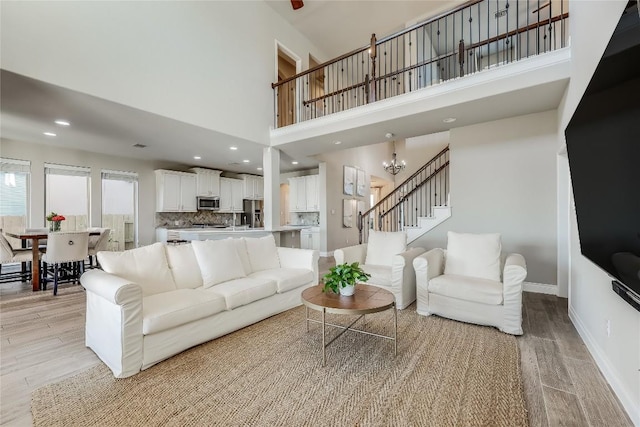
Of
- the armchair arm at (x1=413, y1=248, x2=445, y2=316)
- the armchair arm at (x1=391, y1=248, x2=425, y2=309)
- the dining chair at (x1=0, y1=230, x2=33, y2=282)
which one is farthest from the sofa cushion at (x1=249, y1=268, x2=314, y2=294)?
the dining chair at (x1=0, y1=230, x2=33, y2=282)

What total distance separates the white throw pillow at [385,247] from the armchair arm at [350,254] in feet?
0.30

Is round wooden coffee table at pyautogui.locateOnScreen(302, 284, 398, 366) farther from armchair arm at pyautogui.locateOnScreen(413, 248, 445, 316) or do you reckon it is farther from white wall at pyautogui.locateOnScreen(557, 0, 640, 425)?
white wall at pyautogui.locateOnScreen(557, 0, 640, 425)

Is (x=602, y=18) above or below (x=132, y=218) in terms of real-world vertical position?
above

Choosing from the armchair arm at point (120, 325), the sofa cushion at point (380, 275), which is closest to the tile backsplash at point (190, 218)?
the armchair arm at point (120, 325)

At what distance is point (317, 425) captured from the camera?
1572 millimetres

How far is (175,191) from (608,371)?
25.8 ft

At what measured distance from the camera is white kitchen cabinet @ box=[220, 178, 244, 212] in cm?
816

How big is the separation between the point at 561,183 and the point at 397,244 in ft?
7.53

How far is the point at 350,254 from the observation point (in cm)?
398

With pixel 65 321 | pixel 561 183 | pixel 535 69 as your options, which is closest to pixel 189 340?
pixel 65 321

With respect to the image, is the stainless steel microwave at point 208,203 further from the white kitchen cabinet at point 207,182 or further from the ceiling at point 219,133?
the ceiling at point 219,133

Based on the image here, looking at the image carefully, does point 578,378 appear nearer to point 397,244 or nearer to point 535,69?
point 397,244

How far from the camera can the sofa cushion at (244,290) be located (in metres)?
2.73

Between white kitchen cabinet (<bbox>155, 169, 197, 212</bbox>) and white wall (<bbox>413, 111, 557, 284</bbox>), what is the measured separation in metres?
6.14
